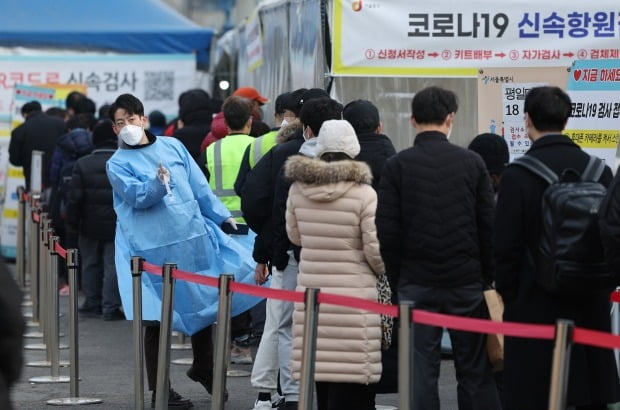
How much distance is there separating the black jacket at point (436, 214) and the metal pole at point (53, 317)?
12.1ft

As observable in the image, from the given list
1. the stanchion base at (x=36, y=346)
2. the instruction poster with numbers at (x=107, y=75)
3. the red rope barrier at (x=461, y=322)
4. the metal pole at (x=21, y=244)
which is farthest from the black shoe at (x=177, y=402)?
the instruction poster with numbers at (x=107, y=75)

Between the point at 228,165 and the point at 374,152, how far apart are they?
9.59 ft

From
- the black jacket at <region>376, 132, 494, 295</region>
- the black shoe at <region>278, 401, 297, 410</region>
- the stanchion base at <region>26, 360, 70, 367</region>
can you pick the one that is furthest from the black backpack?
the stanchion base at <region>26, 360, 70, 367</region>

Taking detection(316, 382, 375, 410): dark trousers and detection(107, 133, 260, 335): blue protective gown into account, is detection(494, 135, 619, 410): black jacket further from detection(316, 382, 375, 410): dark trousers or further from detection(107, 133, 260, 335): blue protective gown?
detection(107, 133, 260, 335): blue protective gown

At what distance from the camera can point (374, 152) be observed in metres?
7.71

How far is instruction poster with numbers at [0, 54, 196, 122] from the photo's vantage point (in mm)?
19375

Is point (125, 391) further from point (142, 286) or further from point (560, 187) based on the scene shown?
point (560, 187)

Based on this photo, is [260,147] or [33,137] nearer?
[260,147]

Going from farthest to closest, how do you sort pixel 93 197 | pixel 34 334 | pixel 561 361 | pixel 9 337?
pixel 93 197
pixel 34 334
pixel 561 361
pixel 9 337

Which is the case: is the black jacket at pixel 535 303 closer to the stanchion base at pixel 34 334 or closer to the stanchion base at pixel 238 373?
the stanchion base at pixel 238 373

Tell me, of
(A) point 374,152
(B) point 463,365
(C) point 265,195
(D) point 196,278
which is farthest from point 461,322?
(C) point 265,195

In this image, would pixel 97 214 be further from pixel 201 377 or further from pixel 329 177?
pixel 329 177

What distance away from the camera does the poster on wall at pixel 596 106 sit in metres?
9.91

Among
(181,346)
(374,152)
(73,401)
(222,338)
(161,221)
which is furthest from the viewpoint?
(181,346)
